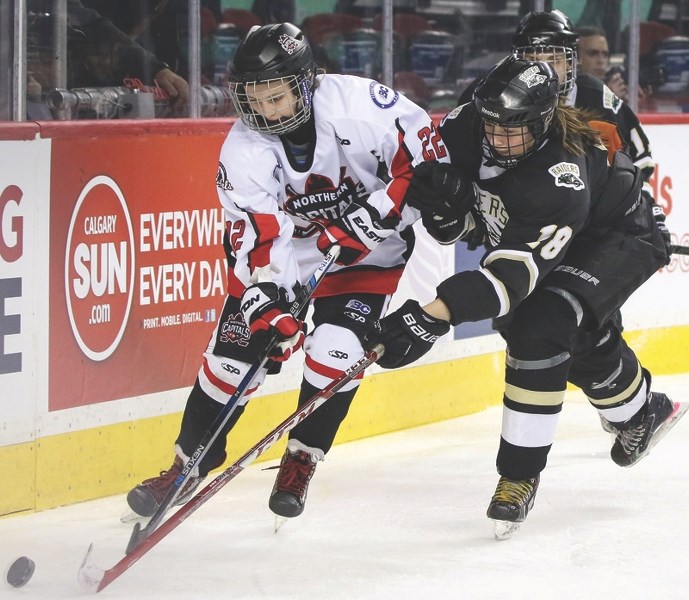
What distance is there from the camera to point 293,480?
3.15 m

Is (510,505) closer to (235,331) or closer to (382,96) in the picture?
(235,331)

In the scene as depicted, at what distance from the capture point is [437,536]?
10.5 feet

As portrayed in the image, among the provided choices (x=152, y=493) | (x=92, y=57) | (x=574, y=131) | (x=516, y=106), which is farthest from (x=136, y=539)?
(x=92, y=57)

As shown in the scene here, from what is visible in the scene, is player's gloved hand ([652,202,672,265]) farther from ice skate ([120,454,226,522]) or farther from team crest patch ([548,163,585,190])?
ice skate ([120,454,226,522])

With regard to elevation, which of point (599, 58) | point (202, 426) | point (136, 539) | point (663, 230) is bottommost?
point (136, 539)

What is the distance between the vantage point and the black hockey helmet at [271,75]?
2920 mm

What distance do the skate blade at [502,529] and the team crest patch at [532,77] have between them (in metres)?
0.96

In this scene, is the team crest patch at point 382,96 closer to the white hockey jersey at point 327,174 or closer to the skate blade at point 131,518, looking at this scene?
the white hockey jersey at point 327,174

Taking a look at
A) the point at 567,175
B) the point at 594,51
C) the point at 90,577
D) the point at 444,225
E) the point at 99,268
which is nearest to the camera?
the point at 90,577

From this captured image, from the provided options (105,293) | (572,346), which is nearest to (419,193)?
(572,346)

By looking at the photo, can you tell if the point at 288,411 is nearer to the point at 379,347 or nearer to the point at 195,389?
the point at 195,389

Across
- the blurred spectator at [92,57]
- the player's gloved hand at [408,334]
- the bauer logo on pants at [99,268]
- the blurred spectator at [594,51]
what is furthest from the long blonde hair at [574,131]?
A: the blurred spectator at [594,51]

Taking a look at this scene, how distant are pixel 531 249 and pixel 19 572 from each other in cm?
122

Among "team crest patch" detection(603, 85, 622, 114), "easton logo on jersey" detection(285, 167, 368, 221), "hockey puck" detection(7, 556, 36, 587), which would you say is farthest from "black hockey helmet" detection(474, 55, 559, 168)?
"hockey puck" detection(7, 556, 36, 587)
